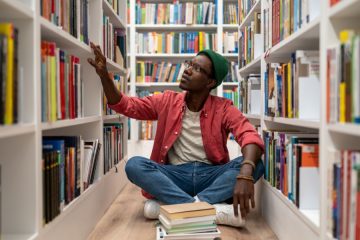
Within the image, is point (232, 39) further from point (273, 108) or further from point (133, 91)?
point (273, 108)

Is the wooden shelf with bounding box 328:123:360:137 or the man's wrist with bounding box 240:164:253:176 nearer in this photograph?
the wooden shelf with bounding box 328:123:360:137

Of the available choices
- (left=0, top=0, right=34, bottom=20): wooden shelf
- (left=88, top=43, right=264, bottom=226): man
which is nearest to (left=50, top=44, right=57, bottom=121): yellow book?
(left=0, top=0, right=34, bottom=20): wooden shelf

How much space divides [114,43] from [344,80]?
6.47 ft

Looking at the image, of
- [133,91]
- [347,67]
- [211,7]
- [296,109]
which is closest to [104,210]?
[296,109]

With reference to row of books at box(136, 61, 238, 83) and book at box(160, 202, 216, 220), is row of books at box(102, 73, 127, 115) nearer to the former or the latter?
book at box(160, 202, 216, 220)

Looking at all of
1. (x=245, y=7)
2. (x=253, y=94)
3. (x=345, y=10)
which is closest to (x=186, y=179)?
(x=253, y=94)

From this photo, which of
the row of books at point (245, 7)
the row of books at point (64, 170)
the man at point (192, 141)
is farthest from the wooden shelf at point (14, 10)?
the row of books at point (245, 7)

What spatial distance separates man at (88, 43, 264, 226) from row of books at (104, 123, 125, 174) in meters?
0.28

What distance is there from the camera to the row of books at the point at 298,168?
62.2 inches

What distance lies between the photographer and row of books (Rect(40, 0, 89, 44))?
61.9 inches

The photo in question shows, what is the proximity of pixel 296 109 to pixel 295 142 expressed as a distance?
5.4 inches

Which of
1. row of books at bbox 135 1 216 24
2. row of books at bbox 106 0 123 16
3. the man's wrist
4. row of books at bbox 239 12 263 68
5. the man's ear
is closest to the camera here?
the man's wrist

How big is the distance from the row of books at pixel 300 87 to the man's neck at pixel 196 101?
0.65m

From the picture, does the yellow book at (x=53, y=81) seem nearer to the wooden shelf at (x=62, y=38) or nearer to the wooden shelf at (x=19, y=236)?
the wooden shelf at (x=62, y=38)
